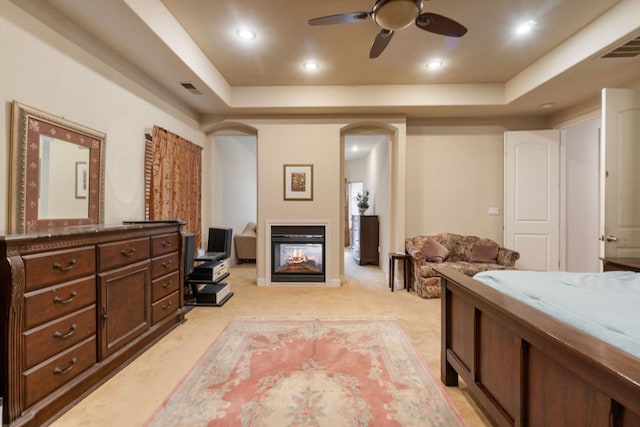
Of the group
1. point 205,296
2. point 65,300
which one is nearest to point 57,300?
point 65,300

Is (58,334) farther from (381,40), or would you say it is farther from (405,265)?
(405,265)

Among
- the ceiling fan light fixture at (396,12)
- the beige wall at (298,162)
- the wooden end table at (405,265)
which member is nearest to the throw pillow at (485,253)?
the wooden end table at (405,265)

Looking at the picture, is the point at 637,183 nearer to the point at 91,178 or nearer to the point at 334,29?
the point at 334,29

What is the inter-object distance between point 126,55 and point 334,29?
2040mm

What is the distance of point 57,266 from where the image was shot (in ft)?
5.11

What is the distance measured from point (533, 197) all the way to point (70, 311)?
5.39m

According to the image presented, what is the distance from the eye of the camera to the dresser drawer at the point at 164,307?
2.42m

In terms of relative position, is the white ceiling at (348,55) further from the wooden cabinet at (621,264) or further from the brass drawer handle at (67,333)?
the brass drawer handle at (67,333)

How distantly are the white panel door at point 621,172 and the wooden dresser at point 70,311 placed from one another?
4295 millimetres

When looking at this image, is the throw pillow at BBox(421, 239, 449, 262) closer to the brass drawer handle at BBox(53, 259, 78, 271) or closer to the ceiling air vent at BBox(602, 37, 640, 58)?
the ceiling air vent at BBox(602, 37, 640, 58)

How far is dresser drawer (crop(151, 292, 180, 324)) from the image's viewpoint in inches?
95.1

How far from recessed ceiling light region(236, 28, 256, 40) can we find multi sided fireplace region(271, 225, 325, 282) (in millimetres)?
2505

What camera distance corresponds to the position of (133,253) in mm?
2150

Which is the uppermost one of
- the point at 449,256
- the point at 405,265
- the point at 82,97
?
the point at 82,97
